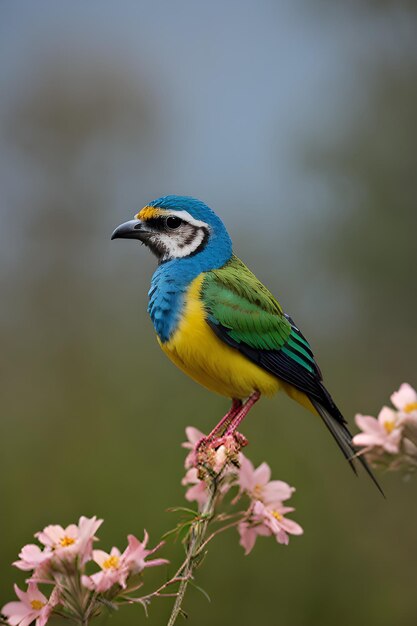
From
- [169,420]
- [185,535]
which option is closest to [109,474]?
[169,420]

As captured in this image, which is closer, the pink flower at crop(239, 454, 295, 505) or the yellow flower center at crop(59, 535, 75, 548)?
the yellow flower center at crop(59, 535, 75, 548)

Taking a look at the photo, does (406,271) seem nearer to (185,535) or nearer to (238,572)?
(238,572)

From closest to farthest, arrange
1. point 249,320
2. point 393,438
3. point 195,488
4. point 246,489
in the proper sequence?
point 393,438 < point 246,489 < point 195,488 < point 249,320

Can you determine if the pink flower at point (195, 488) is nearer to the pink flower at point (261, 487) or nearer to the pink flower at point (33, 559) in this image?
the pink flower at point (261, 487)

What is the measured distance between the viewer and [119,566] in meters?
1.55

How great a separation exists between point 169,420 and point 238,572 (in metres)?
1.00

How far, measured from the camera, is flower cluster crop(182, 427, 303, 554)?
6.21ft

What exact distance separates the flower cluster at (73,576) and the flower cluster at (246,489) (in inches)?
14.1

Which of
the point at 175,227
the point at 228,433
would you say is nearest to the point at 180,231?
the point at 175,227

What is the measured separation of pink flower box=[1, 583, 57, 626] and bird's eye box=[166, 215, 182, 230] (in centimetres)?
135

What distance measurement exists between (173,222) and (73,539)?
1.30 meters

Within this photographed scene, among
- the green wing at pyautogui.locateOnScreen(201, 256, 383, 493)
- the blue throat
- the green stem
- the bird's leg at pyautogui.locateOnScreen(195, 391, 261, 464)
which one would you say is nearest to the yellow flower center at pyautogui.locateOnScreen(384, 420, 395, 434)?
the green stem

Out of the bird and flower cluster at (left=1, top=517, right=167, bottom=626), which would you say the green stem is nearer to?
flower cluster at (left=1, top=517, right=167, bottom=626)

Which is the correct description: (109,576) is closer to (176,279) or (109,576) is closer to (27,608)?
(27,608)
